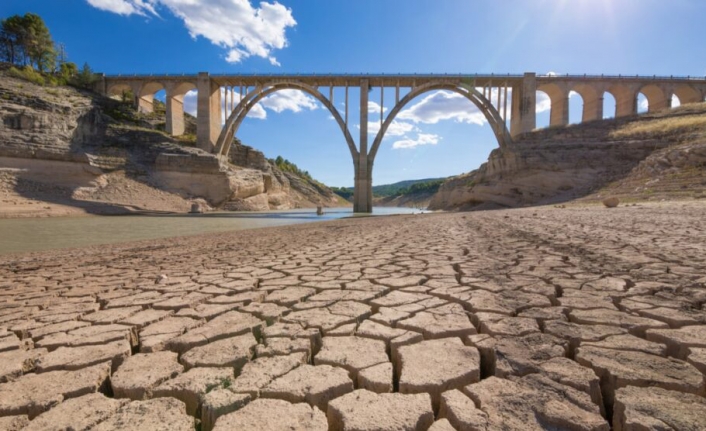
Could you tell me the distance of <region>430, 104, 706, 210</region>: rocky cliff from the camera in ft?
46.4

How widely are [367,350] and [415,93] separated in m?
28.9

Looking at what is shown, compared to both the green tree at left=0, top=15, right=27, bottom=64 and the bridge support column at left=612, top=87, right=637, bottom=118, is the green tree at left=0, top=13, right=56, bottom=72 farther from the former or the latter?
the bridge support column at left=612, top=87, right=637, bottom=118

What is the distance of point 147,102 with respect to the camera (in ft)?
105

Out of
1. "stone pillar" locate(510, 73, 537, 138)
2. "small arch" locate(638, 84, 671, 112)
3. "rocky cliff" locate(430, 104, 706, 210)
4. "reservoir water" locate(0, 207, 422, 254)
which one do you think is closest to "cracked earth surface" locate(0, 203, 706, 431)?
"reservoir water" locate(0, 207, 422, 254)

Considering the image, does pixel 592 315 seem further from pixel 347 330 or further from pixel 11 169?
pixel 11 169

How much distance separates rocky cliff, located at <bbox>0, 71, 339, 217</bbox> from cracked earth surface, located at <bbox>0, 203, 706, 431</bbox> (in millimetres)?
19976

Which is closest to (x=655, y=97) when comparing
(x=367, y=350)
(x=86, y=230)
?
(x=367, y=350)

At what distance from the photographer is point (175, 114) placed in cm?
2928

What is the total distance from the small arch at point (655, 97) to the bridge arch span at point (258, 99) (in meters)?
24.9

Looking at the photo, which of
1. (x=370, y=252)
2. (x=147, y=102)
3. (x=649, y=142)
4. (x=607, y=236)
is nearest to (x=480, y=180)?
(x=649, y=142)

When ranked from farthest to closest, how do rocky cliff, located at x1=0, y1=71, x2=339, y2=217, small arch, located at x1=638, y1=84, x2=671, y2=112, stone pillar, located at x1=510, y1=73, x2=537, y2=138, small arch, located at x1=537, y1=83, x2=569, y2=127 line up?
small arch, located at x1=638, y1=84, x2=671, y2=112
small arch, located at x1=537, y1=83, x2=569, y2=127
stone pillar, located at x1=510, y1=73, x2=537, y2=138
rocky cliff, located at x1=0, y1=71, x2=339, y2=217

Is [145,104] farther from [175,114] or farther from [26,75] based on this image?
[26,75]

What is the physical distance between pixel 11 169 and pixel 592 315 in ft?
87.4

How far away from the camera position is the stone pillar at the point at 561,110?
87.9 feet
